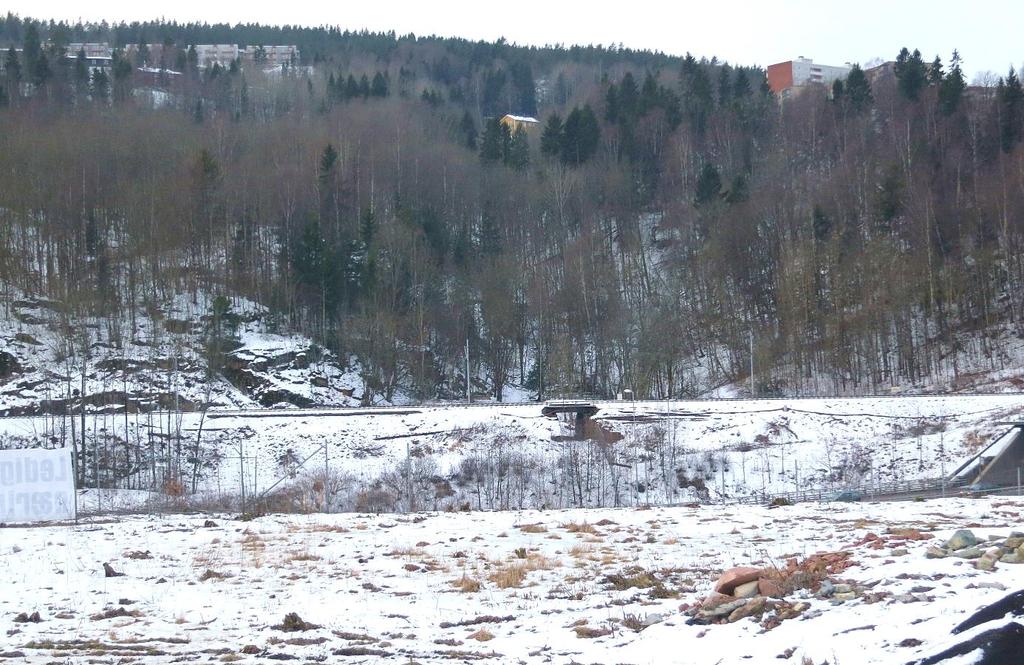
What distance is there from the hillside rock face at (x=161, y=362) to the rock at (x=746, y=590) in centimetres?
5077

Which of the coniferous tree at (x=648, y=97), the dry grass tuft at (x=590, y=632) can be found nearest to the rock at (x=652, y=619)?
the dry grass tuft at (x=590, y=632)

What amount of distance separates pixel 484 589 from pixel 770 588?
5.21 metres

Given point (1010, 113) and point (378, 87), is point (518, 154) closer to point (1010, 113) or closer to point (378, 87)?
point (378, 87)

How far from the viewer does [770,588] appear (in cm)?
1244

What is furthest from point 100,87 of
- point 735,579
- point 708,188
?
point 735,579

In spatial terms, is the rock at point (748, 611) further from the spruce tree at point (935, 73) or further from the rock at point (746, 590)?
the spruce tree at point (935, 73)

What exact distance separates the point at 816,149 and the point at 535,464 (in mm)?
60326

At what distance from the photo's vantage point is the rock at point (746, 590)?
40.7 feet

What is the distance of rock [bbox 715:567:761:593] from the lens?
41.7 feet

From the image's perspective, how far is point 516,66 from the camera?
543 feet

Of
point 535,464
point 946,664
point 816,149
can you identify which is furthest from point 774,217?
point 946,664

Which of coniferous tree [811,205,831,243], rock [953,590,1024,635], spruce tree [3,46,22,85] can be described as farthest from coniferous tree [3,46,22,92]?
rock [953,590,1024,635]

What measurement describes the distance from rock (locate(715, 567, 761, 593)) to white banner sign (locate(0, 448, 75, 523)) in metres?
20.7

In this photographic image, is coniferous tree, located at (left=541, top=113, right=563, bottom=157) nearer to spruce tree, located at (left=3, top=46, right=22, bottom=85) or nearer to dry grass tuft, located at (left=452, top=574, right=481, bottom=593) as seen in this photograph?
spruce tree, located at (left=3, top=46, right=22, bottom=85)
